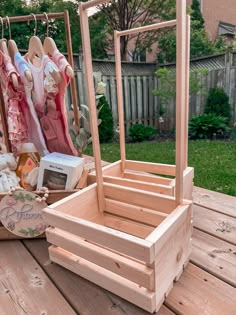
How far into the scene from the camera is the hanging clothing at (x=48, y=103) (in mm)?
807

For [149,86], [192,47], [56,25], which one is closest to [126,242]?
[149,86]

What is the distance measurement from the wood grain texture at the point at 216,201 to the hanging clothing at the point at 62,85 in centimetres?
57

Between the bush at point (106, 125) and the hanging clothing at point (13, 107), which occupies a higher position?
the hanging clothing at point (13, 107)

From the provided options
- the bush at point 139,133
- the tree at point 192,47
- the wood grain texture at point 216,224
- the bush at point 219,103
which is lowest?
the bush at point 139,133

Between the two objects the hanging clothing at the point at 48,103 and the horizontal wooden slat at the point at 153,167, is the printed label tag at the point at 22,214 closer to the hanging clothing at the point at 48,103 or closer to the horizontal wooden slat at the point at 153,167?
the hanging clothing at the point at 48,103

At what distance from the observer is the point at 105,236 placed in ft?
1.88

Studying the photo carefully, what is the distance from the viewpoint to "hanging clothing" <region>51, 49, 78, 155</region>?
803 mm

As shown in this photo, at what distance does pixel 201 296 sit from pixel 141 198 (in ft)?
0.93

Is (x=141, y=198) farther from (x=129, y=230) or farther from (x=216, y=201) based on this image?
(x=216, y=201)

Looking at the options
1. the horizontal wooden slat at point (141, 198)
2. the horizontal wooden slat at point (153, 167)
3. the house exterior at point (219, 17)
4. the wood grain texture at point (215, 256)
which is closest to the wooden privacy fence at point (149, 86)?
the horizontal wooden slat at point (153, 167)

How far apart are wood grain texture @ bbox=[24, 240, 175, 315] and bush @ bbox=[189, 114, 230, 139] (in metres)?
2.99

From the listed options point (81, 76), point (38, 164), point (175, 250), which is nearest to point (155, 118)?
point (81, 76)

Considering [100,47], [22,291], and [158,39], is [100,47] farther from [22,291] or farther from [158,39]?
[22,291]

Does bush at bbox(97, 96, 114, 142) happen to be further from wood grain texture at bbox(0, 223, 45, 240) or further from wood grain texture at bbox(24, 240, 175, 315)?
wood grain texture at bbox(24, 240, 175, 315)
